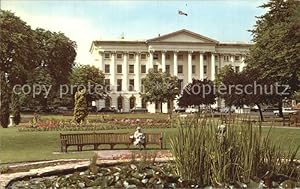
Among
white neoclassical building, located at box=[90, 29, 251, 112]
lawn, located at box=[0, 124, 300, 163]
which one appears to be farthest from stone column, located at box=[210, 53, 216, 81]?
lawn, located at box=[0, 124, 300, 163]

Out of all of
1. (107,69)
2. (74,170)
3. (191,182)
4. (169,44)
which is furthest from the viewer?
(107,69)

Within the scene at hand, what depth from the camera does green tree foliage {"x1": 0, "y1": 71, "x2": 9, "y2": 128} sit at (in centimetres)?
1253

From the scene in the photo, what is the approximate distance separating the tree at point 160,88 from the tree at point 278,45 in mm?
2120

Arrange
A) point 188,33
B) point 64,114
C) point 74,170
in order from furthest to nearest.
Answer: point 64,114, point 188,33, point 74,170

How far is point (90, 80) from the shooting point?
1202 cm

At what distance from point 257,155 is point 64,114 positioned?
33.5 feet

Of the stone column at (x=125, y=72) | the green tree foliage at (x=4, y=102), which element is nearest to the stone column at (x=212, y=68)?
the stone column at (x=125, y=72)

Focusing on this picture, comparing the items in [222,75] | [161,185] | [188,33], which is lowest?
[161,185]

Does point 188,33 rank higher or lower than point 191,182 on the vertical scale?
higher

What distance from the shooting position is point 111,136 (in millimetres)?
9375

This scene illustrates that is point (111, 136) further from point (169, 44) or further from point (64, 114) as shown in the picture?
point (64, 114)

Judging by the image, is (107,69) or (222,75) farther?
(107,69)

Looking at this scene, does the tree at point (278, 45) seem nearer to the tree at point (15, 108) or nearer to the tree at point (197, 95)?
the tree at point (197, 95)

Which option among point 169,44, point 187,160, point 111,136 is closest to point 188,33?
point 169,44
